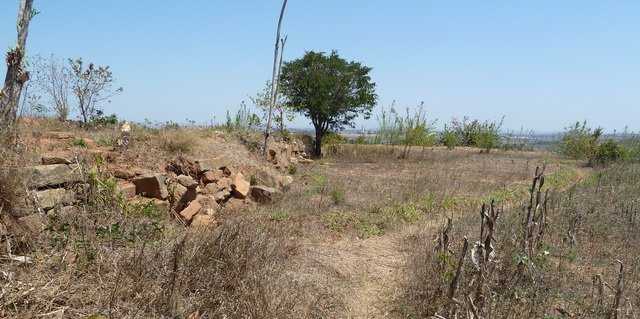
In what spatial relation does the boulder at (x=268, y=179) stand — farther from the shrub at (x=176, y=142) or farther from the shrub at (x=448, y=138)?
the shrub at (x=448, y=138)

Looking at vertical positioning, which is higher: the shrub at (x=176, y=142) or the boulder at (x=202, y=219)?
the shrub at (x=176, y=142)

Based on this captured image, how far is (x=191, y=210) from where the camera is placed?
6461mm

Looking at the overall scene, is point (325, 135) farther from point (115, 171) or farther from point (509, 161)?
point (115, 171)

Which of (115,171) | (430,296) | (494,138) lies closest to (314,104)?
(494,138)

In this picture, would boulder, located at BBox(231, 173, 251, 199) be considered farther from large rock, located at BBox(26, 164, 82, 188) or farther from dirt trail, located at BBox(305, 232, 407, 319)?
large rock, located at BBox(26, 164, 82, 188)

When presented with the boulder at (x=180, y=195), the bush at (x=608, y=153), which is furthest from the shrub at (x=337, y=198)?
the bush at (x=608, y=153)

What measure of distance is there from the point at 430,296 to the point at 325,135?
605 inches

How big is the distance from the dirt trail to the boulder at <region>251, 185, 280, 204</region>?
2.18 meters

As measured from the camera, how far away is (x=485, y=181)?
11.6 m

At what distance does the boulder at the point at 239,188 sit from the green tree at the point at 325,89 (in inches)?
365

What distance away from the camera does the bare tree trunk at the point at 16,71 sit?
5.61 m

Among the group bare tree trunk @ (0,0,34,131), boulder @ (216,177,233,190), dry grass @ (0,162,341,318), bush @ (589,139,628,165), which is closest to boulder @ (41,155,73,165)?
bare tree trunk @ (0,0,34,131)

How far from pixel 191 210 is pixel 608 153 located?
15.8 m

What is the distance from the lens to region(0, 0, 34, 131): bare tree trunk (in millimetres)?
5605
